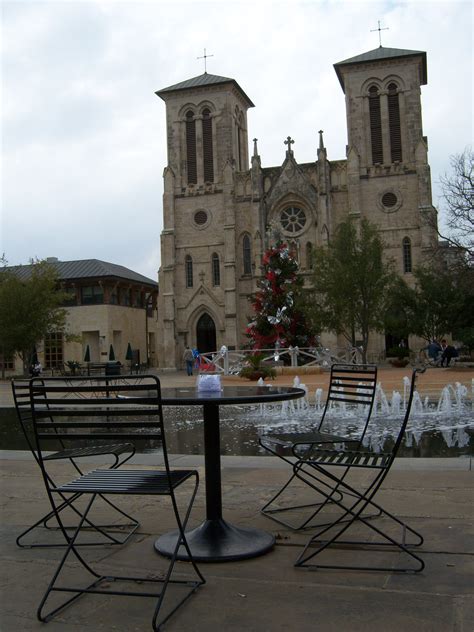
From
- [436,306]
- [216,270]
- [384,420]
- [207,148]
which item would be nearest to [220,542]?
[384,420]

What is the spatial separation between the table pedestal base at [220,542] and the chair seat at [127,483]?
59cm

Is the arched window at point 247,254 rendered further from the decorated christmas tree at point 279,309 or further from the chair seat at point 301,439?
the chair seat at point 301,439

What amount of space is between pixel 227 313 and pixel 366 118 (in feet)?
56.1

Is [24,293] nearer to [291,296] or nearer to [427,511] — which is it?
[291,296]

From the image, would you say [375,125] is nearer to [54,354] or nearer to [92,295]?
[92,295]

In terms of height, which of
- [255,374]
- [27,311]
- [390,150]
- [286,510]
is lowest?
[286,510]

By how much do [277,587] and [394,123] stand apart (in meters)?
45.7

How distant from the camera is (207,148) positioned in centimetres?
4888

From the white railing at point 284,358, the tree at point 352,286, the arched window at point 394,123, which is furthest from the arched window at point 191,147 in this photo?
the white railing at point 284,358

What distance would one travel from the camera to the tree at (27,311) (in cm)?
3525

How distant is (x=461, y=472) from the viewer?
6.12 m

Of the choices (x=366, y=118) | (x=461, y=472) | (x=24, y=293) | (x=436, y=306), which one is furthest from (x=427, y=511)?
(x=366, y=118)

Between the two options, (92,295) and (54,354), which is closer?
(92,295)

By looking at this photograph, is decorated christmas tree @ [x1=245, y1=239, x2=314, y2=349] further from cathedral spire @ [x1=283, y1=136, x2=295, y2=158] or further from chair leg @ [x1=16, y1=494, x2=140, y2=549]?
chair leg @ [x1=16, y1=494, x2=140, y2=549]
